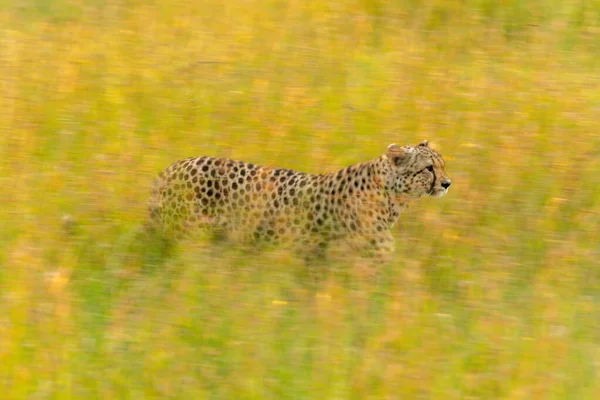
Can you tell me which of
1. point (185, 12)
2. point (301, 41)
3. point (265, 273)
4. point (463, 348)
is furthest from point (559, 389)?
point (185, 12)

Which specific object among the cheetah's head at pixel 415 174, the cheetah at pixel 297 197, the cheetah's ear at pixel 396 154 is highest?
the cheetah's ear at pixel 396 154

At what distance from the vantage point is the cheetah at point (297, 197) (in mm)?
5688

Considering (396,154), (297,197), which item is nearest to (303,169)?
(297,197)

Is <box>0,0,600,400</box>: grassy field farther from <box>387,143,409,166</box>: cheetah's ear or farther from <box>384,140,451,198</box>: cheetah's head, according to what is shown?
<box>387,143,409,166</box>: cheetah's ear

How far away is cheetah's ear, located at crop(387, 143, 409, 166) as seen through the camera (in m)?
5.67

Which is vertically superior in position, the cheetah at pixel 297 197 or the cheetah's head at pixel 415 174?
the cheetah's head at pixel 415 174

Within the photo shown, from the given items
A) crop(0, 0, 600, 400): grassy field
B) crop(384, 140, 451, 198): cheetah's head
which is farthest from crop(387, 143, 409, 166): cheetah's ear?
crop(0, 0, 600, 400): grassy field

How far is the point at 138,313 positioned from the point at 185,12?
447 centimetres

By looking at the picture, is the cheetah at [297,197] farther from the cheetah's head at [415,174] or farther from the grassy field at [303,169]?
the grassy field at [303,169]

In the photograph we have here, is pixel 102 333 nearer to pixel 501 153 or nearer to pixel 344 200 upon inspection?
pixel 344 200

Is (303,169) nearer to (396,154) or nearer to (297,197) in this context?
(297,197)

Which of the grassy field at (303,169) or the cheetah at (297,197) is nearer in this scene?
the grassy field at (303,169)

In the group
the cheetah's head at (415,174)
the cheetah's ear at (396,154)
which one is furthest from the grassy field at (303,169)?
the cheetah's ear at (396,154)

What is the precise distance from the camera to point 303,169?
20.7ft
